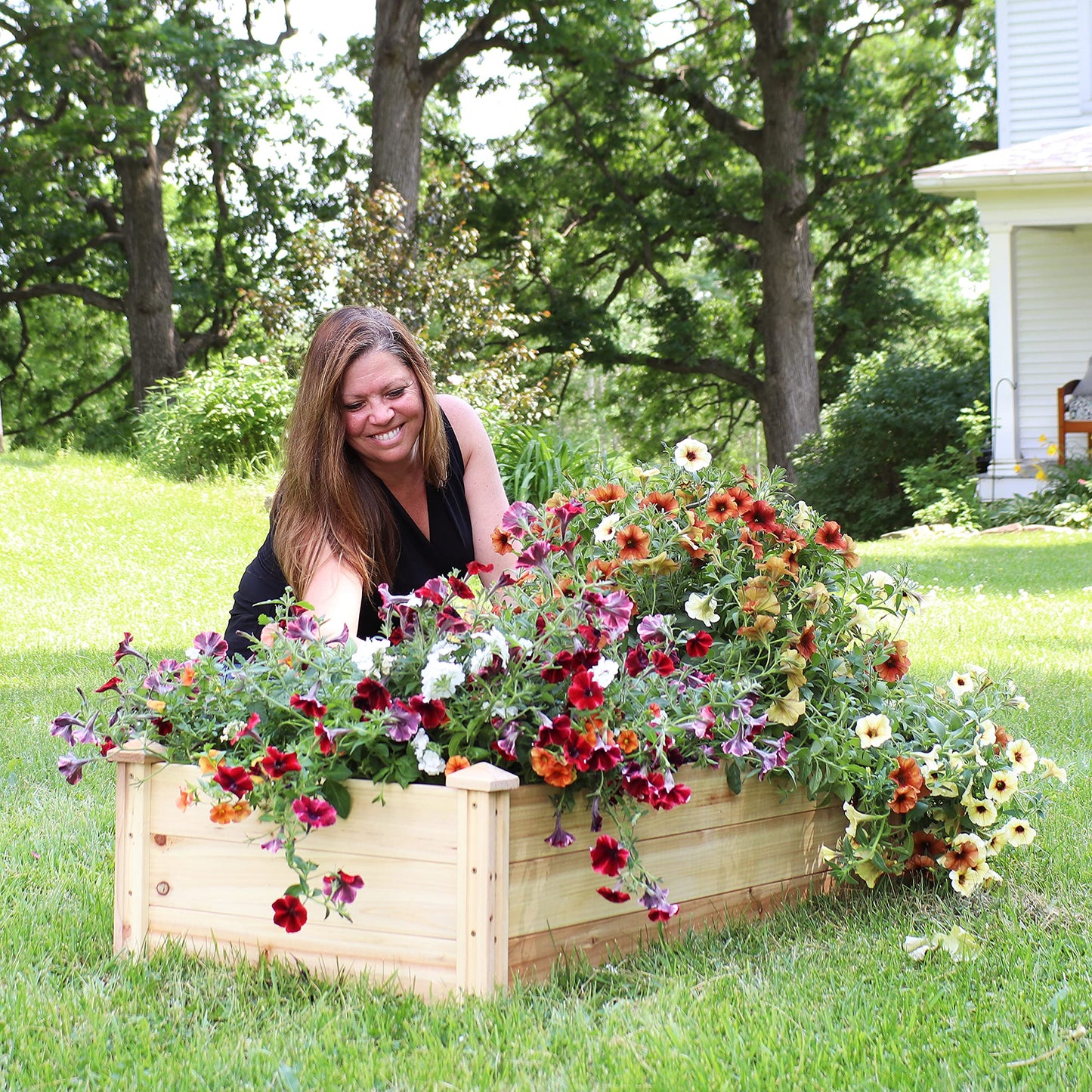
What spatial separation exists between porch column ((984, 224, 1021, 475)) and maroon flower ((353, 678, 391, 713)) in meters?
10.9

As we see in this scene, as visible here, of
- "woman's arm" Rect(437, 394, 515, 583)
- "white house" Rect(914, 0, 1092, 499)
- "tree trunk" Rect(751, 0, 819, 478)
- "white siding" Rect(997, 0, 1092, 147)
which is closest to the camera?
"woman's arm" Rect(437, 394, 515, 583)

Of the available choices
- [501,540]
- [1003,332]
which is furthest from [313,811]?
[1003,332]

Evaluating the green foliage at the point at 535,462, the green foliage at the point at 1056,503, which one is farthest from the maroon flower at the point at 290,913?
the green foliage at the point at 1056,503

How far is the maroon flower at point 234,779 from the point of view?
6.90 ft

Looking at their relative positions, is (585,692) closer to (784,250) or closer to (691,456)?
(691,456)

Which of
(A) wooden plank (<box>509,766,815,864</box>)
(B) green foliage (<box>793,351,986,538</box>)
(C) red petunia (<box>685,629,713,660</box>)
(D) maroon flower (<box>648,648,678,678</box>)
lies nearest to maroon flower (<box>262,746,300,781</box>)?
(A) wooden plank (<box>509,766,815,864</box>)

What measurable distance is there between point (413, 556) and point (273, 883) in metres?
1.28

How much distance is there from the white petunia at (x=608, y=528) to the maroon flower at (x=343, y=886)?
3.12 ft

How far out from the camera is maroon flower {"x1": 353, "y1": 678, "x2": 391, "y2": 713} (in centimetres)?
217

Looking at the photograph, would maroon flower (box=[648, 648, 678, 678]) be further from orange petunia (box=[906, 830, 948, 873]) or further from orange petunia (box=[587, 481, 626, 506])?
orange petunia (box=[906, 830, 948, 873])

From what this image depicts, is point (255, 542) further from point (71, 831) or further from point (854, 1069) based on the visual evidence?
point (854, 1069)

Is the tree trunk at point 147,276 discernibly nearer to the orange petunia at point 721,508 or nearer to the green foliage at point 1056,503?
the green foliage at point 1056,503

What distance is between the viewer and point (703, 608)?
2.60 metres

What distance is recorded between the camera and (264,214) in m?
20.8
